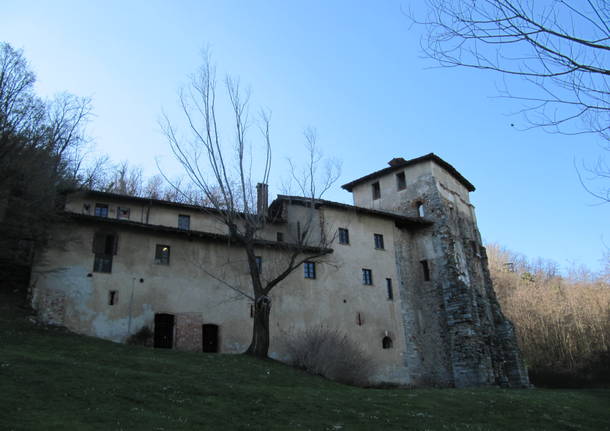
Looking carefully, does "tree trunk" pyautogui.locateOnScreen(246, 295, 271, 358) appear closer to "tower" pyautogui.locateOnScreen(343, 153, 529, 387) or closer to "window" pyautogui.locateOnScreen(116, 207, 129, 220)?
"tower" pyautogui.locateOnScreen(343, 153, 529, 387)

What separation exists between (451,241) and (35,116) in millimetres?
23001

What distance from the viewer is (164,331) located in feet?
78.5

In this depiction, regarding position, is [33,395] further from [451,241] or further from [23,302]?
[451,241]

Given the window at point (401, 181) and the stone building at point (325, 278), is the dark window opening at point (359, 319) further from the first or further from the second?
the window at point (401, 181)

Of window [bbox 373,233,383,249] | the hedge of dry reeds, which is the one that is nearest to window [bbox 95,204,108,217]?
window [bbox 373,233,383,249]

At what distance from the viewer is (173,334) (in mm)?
23031

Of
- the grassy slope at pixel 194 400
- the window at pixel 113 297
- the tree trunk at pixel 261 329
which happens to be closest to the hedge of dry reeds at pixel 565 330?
the grassy slope at pixel 194 400

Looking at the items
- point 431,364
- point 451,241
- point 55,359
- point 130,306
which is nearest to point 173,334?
point 130,306

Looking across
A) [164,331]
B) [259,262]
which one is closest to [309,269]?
[259,262]

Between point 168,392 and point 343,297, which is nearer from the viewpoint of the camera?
point 168,392

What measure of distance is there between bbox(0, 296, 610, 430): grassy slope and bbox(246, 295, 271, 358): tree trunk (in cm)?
256

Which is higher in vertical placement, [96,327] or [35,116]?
[35,116]

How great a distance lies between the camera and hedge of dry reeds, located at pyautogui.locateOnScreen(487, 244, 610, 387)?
33.9 m

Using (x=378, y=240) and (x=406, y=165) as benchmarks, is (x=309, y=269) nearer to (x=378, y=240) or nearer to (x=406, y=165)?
(x=378, y=240)
